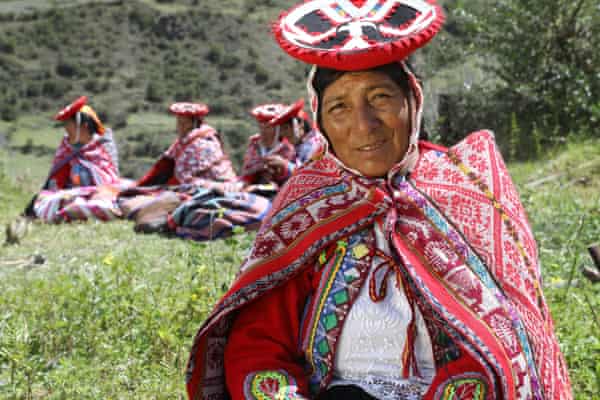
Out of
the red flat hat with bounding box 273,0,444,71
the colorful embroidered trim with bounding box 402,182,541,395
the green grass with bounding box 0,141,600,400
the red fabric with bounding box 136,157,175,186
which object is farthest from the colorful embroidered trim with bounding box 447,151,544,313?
the red fabric with bounding box 136,157,175,186

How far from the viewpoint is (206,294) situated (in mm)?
3719

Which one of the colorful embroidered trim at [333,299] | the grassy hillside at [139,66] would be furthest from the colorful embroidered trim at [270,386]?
the grassy hillside at [139,66]

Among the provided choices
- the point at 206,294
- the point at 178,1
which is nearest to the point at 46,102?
the point at 178,1

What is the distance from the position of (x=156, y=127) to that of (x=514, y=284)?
24826 mm

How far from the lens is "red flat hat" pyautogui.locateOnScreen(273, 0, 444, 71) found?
6.13ft

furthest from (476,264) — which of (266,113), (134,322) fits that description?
(266,113)

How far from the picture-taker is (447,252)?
1.98 m

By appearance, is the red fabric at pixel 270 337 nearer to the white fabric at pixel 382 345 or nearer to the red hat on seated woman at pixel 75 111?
the white fabric at pixel 382 345

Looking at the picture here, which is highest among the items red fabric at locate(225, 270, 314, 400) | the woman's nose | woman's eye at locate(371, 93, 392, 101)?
woman's eye at locate(371, 93, 392, 101)

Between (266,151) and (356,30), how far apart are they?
773 centimetres

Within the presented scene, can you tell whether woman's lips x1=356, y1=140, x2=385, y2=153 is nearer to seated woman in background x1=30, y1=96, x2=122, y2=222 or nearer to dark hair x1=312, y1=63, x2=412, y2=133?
dark hair x1=312, y1=63, x2=412, y2=133

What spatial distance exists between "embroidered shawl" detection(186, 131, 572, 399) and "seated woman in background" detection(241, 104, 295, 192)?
6581 mm

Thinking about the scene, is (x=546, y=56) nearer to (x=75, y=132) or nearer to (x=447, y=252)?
(x=75, y=132)

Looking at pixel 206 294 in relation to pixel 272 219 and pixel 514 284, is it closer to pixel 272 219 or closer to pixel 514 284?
pixel 272 219
